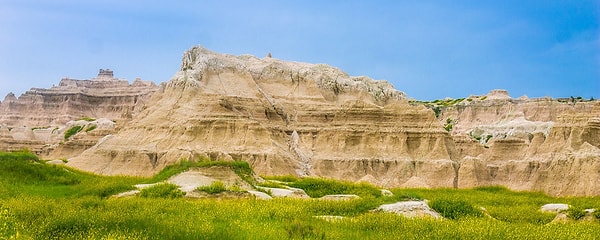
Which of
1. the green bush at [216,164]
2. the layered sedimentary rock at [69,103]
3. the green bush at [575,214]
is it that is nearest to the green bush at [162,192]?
the green bush at [216,164]

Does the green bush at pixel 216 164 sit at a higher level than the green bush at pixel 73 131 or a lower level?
lower

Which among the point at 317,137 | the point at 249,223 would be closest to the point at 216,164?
the point at 249,223

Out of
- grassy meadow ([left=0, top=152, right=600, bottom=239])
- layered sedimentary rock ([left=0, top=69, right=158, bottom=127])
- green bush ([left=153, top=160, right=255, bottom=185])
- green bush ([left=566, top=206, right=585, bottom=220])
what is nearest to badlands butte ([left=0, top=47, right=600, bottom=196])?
green bush ([left=153, top=160, right=255, bottom=185])

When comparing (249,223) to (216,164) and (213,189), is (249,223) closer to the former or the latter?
(213,189)

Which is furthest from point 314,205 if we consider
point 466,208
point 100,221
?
point 100,221

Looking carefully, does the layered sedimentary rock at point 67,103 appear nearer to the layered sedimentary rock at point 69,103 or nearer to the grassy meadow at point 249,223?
the layered sedimentary rock at point 69,103

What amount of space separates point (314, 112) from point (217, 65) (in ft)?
45.8

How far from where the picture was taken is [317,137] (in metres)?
71.9

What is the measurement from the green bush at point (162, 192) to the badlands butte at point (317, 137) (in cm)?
3858

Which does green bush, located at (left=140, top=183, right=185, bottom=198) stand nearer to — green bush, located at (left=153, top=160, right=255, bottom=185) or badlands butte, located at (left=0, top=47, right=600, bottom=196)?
green bush, located at (left=153, top=160, right=255, bottom=185)

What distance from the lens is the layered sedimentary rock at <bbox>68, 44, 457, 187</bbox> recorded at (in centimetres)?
6347

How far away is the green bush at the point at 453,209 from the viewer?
17.8m

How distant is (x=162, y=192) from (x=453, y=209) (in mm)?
9909

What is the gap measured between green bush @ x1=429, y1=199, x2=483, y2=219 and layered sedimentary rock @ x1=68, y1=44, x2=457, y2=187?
134 feet
